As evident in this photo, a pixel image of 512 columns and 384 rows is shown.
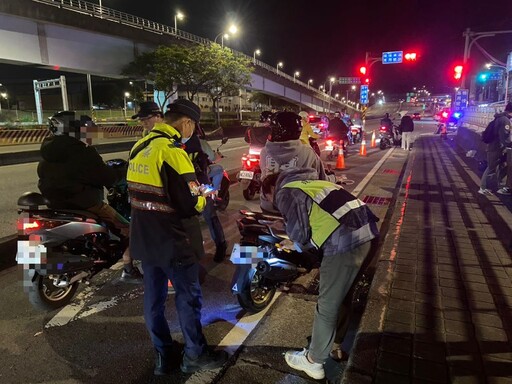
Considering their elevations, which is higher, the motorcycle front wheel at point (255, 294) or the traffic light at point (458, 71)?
the traffic light at point (458, 71)

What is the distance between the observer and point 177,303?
286cm

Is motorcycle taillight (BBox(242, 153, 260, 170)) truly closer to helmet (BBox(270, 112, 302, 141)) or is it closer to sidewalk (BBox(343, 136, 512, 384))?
sidewalk (BBox(343, 136, 512, 384))

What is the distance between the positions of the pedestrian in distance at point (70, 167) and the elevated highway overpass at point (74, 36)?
87.1ft

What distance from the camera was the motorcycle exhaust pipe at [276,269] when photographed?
3482 millimetres

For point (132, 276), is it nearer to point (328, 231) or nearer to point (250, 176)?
point (328, 231)

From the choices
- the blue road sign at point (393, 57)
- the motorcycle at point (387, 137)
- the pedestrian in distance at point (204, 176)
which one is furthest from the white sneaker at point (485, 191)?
the blue road sign at point (393, 57)

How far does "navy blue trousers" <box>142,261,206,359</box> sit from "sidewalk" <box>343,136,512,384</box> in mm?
1132

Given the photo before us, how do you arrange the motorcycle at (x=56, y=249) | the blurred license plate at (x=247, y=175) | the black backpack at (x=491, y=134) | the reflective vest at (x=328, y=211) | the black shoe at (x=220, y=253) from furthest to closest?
the black backpack at (x=491, y=134) < the blurred license plate at (x=247, y=175) < the black shoe at (x=220, y=253) < the motorcycle at (x=56, y=249) < the reflective vest at (x=328, y=211)

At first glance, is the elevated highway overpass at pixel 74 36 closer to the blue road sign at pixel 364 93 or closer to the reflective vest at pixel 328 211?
the blue road sign at pixel 364 93

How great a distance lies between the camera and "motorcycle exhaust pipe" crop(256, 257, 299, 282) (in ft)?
11.4

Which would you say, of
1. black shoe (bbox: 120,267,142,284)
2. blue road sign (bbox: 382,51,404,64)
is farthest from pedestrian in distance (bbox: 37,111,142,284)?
blue road sign (bbox: 382,51,404,64)

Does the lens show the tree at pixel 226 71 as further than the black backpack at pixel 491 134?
Yes

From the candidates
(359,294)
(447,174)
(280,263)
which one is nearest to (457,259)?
(359,294)

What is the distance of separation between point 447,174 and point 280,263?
32.5 ft
